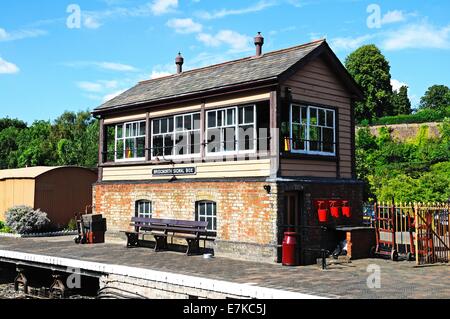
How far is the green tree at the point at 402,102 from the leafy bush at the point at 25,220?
48773 mm

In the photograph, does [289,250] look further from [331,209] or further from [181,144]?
[181,144]

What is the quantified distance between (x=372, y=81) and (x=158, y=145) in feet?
138

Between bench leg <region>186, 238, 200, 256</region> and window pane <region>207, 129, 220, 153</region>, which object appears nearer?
bench leg <region>186, 238, 200, 256</region>

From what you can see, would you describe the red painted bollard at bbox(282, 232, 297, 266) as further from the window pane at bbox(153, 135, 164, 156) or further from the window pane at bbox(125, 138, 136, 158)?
the window pane at bbox(125, 138, 136, 158)

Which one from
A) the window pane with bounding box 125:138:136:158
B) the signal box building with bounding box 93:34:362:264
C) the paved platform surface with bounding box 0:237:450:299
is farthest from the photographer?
the window pane with bounding box 125:138:136:158

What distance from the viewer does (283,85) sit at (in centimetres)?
1425

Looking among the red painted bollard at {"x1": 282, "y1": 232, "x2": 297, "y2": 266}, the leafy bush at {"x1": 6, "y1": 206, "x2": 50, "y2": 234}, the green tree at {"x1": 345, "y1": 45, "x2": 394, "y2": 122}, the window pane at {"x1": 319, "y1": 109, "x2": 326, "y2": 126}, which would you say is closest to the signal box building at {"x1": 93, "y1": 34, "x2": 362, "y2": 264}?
the window pane at {"x1": 319, "y1": 109, "x2": 326, "y2": 126}

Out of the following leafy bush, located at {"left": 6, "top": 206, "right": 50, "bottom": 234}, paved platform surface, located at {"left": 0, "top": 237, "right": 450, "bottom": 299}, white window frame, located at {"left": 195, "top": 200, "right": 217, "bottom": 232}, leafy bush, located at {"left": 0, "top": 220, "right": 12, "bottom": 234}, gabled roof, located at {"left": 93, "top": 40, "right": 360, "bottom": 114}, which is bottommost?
paved platform surface, located at {"left": 0, "top": 237, "right": 450, "bottom": 299}

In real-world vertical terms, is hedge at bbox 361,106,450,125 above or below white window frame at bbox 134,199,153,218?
above

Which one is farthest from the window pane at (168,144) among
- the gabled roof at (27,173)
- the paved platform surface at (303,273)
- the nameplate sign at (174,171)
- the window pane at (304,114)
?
the gabled roof at (27,173)

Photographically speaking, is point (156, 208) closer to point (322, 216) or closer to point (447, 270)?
point (322, 216)

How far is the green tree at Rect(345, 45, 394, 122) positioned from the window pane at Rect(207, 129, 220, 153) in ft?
134

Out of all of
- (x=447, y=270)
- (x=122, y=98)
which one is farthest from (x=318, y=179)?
(x=122, y=98)

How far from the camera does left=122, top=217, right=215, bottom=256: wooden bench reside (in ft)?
49.6
